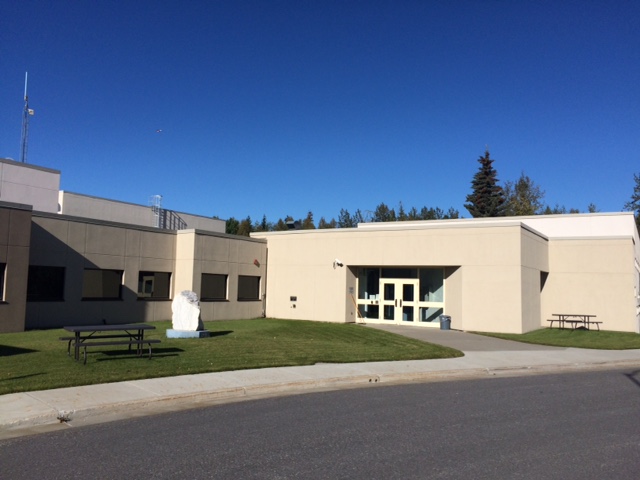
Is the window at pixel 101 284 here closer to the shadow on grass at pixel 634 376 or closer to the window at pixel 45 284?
Result: the window at pixel 45 284

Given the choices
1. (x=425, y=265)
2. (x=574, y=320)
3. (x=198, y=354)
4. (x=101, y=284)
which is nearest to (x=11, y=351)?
(x=198, y=354)

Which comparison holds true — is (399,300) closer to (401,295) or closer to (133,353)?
(401,295)

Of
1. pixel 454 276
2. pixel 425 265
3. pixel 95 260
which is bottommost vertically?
A: pixel 454 276

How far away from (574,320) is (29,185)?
30.4m

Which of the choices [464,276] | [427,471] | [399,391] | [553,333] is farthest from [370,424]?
[553,333]

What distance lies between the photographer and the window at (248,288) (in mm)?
27312

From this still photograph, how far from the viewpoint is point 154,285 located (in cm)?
2422

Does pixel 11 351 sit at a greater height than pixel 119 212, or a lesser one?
lesser

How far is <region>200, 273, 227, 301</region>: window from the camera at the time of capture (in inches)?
984

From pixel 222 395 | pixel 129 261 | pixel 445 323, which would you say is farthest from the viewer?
pixel 445 323

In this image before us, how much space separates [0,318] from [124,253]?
20.2ft

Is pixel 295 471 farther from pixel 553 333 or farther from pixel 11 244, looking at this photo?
pixel 553 333

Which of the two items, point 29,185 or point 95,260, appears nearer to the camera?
point 95,260

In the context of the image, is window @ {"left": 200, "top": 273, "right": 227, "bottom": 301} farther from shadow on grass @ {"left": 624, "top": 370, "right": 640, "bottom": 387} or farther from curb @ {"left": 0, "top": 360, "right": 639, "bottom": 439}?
shadow on grass @ {"left": 624, "top": 370, "right": 640, "bottom": 387}
